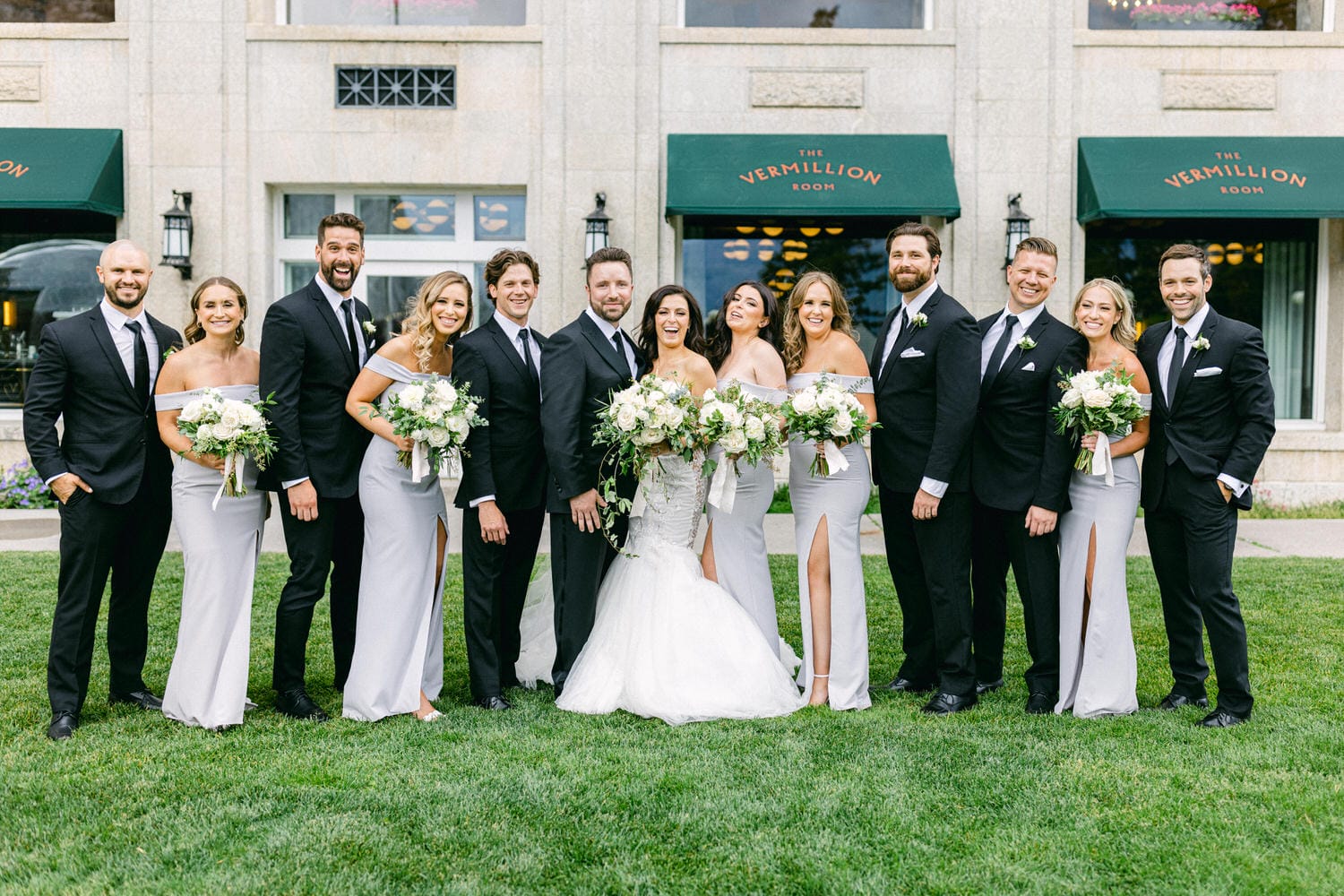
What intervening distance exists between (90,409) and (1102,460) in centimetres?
496

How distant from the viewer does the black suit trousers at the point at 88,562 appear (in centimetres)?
533

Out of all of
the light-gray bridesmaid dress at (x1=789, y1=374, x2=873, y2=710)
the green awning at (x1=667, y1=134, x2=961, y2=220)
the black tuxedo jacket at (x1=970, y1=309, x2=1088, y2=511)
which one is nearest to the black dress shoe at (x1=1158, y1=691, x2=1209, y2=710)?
the black tuxedo jacket at (x1=970, y1=309, x2=1088, y2=511)

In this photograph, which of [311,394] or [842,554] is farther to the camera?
[842,554]

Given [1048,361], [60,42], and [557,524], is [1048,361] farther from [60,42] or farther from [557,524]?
[60,42]

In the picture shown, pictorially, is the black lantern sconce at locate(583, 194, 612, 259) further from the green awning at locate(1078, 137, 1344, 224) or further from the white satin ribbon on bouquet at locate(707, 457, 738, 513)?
the white satin ribbon on bouquet at locate(707, 457, 738, 513)

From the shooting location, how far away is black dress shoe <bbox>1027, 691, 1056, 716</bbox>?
5668 millimetres

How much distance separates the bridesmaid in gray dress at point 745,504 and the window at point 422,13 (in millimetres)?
8828

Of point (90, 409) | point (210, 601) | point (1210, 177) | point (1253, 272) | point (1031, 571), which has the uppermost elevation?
point (1210, 177)

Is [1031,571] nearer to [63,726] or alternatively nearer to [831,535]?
[831,535]

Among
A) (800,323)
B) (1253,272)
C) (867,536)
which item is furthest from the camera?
(1253,272)

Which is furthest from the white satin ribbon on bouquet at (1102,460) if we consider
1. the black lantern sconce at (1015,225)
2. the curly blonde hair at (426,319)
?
the black lantern sconce at (1015,225)

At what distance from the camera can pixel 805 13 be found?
13492 millimetres

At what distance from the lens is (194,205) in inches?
507

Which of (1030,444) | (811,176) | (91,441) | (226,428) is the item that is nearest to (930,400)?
(1030,444)
